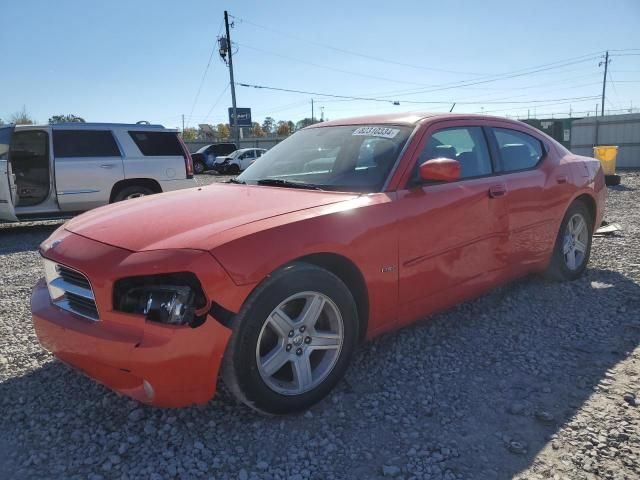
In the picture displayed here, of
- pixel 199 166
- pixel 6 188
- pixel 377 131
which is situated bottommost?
pixel 199 166

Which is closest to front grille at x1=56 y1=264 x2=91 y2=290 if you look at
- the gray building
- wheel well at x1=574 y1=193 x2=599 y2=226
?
wheel well at x1=574 y1=193 x2=599 y2=226

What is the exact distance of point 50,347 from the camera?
2625 millimetres

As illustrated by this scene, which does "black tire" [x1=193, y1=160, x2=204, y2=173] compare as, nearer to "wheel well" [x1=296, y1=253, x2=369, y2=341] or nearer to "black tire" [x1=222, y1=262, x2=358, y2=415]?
"wheel well" [x1=296, y1=253, x2=369, y2=341]

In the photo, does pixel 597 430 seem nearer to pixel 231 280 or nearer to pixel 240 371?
pixel 240 371

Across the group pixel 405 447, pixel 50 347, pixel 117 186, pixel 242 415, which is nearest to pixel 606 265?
pixel 405 447

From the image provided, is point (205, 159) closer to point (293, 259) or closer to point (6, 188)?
point (6, 188)

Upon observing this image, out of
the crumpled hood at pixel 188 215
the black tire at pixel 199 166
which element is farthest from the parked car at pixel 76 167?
the black tire at pixel 199 166

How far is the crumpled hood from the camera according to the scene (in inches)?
95.4

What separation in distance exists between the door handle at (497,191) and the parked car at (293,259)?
0.4 inches

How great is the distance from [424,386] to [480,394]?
31 cm

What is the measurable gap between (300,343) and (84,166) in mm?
6920

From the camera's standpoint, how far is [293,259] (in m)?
2.48

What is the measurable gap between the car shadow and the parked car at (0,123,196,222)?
5.69 meters

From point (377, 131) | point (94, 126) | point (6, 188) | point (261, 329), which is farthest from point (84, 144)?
point (261, 329)
